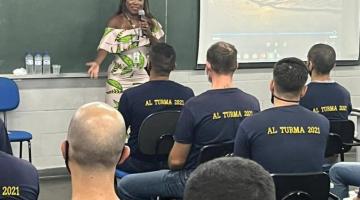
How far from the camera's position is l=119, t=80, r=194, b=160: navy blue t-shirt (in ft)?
10.9

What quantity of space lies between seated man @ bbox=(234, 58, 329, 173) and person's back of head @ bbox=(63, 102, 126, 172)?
955 millimetres

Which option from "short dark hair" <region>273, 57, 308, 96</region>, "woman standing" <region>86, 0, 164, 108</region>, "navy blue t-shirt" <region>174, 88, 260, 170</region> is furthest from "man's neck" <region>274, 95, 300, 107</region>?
"woman standing" <region>86, 0, 164, 108</region>

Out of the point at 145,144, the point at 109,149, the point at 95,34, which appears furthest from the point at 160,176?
the point at 95,34

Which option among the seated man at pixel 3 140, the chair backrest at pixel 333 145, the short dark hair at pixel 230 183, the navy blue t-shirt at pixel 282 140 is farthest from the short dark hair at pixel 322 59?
the short dark hair at pixel 230 183

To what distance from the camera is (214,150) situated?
2844mm

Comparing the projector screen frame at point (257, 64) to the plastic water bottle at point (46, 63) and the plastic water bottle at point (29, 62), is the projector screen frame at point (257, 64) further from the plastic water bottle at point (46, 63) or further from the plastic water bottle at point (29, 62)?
the plastic water bottle at point (29, 62)

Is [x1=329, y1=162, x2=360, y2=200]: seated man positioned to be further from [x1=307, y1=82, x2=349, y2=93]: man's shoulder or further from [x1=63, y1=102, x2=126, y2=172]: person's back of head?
[x1=63, y1=102, x2=126, y2=172]: person's back of head

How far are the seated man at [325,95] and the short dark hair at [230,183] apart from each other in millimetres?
2468

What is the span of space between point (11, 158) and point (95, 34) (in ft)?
9.79

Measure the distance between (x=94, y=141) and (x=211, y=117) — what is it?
1.36 metres

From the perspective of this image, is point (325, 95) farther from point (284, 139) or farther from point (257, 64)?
point (257, 64)

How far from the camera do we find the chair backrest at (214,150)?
281 cm

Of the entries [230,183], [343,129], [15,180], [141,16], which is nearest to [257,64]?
[141,16]

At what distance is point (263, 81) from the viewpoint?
5590 mm
